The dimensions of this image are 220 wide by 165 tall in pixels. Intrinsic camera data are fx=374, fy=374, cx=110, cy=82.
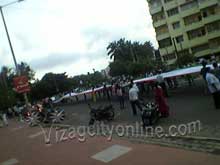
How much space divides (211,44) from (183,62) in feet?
29.0

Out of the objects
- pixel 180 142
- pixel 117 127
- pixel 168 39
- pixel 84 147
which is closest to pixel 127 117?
pixel 117 127

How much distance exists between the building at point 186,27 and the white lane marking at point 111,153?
49.1 meters

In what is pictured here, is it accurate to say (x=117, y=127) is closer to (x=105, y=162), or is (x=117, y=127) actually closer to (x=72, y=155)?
(x=72, y=155)

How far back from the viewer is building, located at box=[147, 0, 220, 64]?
198 feet

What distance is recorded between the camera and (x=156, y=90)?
16.6m

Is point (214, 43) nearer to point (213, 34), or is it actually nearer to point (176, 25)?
point (213, 34)

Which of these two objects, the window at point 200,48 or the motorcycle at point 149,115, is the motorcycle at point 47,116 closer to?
the motorcycle at point 149,115

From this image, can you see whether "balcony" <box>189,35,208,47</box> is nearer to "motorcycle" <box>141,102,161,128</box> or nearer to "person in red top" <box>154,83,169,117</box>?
"person in red top" <box>154,83,169,117</box>

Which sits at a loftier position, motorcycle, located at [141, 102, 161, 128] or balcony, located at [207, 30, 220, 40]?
balcony, located at [207, 30, 220, 40]

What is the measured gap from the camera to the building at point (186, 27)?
198ft


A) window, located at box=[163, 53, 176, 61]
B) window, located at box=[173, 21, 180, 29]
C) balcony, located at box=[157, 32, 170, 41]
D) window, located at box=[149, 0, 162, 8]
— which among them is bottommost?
window, located at box=[163, 53, 176, 61]

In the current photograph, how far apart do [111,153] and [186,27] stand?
54.6 m

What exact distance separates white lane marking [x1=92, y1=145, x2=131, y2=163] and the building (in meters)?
49.1

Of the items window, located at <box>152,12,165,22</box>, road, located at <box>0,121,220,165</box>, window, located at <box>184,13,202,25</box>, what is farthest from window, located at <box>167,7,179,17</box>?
road, located at <box>0,121,220,165</box>
